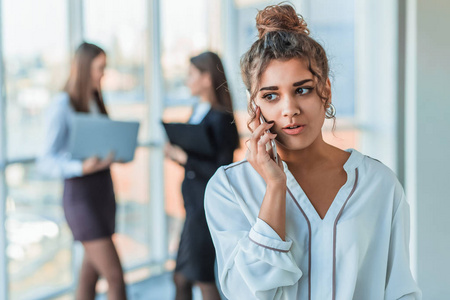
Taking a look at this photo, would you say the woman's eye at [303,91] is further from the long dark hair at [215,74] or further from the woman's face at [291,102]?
the long dark hair at [215,74]

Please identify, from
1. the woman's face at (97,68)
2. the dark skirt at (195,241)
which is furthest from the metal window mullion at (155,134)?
the dark skirt at (195,241)

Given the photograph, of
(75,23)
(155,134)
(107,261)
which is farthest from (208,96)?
(155,134)

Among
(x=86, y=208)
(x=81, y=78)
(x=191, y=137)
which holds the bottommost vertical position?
(x=86, y=208)

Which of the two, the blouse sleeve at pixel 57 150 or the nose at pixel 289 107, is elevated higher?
the nose at pixel 289 107

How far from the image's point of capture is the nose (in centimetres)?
119

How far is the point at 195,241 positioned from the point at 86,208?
0.57 meters

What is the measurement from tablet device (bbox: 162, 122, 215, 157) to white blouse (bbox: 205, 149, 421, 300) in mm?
1336

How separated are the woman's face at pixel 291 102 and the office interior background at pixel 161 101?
1839 mm

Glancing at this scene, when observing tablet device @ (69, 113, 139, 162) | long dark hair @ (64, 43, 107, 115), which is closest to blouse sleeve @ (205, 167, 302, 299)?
tablet device @ (69, 113, 139, 162)

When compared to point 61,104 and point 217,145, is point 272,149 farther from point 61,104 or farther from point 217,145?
point 61,104

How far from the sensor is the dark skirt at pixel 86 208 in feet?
8.74

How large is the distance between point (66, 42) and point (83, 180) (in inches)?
47.7

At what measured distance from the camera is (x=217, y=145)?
2.70m
